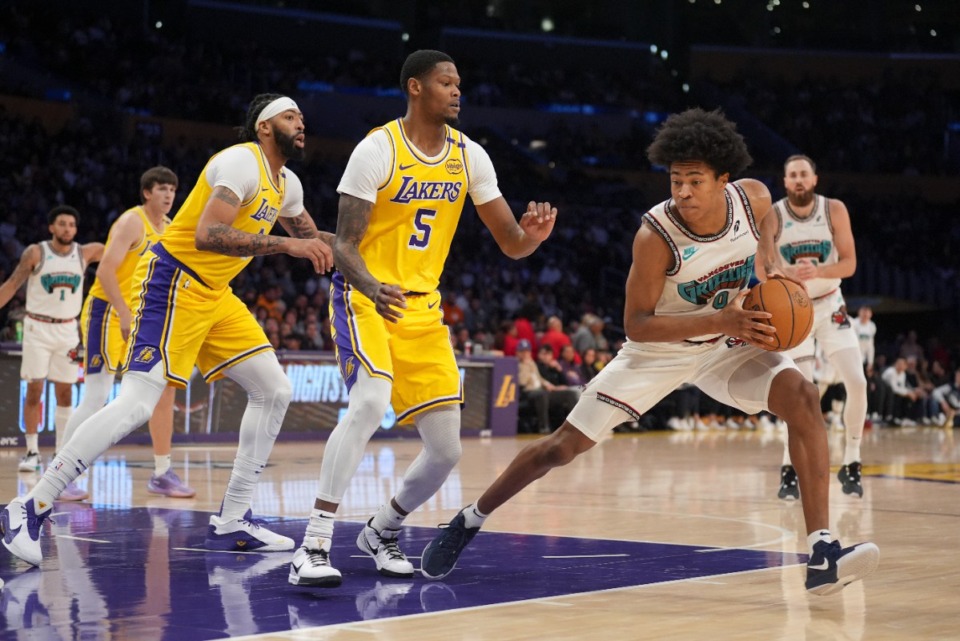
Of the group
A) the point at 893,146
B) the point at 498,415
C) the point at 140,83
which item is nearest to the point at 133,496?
the point at 498,415

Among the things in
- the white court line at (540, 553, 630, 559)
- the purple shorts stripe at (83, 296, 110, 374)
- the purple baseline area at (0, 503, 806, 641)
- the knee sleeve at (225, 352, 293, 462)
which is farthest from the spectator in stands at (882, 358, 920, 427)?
the knee sleeve at (225, 352, 293, 462)

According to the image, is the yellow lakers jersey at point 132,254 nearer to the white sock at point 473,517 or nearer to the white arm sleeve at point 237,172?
the white arm sleeve at point 237,172

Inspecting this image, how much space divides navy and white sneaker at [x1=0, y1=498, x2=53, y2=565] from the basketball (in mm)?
3099

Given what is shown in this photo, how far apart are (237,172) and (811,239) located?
14.9 ft

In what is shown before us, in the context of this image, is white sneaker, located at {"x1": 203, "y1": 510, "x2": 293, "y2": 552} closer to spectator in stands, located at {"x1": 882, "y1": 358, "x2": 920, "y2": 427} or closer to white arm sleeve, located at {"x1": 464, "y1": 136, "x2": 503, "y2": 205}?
white arm sleeve, located at {"x1": 464, "y1": 136, "x2": 503, "y2": 205}

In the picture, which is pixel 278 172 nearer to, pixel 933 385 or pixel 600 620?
pixel 600 620

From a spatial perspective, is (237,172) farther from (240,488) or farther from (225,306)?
(240,488)

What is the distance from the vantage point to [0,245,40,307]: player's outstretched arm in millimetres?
9734

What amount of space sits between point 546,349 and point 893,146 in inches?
761

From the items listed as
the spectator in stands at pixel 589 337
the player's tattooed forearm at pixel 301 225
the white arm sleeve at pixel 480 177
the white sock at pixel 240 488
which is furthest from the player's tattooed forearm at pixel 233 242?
the spectator in stands at pixel 589 337

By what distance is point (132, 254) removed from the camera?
8.74 meters

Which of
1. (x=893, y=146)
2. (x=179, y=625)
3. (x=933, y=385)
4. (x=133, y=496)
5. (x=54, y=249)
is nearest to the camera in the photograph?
(x=179, y=625)

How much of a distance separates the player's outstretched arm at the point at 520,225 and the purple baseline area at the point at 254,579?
137 centimetres

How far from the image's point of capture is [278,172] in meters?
6.38
